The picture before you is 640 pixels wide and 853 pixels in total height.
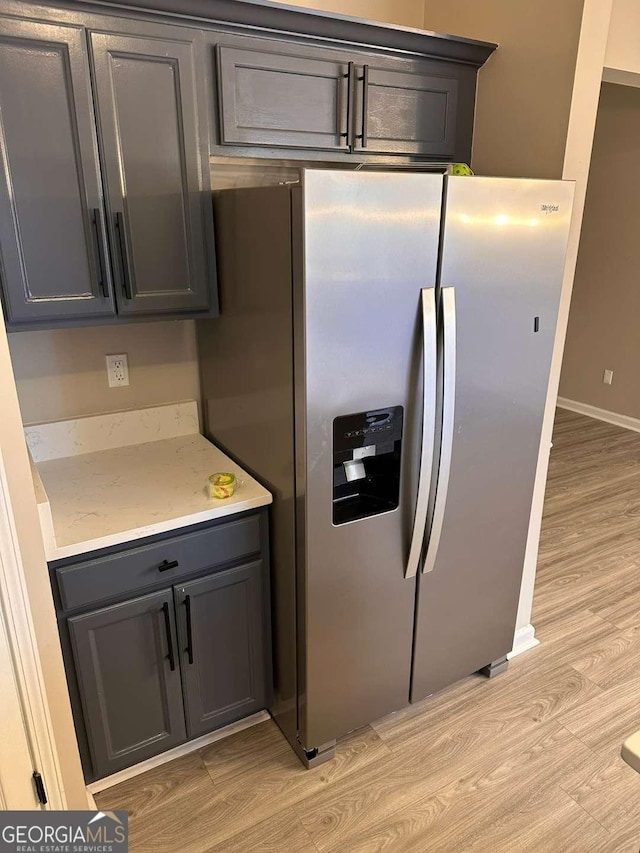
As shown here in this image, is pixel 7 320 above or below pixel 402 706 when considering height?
above

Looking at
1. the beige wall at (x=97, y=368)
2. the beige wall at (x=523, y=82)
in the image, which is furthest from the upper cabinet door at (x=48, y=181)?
the beige wall at (x=523, y=82)

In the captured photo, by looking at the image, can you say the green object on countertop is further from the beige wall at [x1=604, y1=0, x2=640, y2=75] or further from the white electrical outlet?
the beige wall at [x1=604, y1=0, x2=640, y2=75]

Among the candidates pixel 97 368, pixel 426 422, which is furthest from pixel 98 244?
pixel 426 422

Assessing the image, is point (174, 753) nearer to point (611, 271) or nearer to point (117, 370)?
point (117, 370)

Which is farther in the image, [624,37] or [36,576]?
[624,37]

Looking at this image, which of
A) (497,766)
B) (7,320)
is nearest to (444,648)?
(497,766)

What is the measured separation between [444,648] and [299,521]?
0.84m

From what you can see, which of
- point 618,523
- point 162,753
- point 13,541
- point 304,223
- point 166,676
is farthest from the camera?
point 618,523

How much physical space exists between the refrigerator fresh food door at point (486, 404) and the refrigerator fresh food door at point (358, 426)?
0.08m

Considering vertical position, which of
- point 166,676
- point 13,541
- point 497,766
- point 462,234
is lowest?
point 497,766

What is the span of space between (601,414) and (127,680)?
15.2 feet

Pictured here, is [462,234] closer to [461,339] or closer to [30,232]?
[461,339]

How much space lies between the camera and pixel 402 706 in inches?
85.7

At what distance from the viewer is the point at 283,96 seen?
186cm
